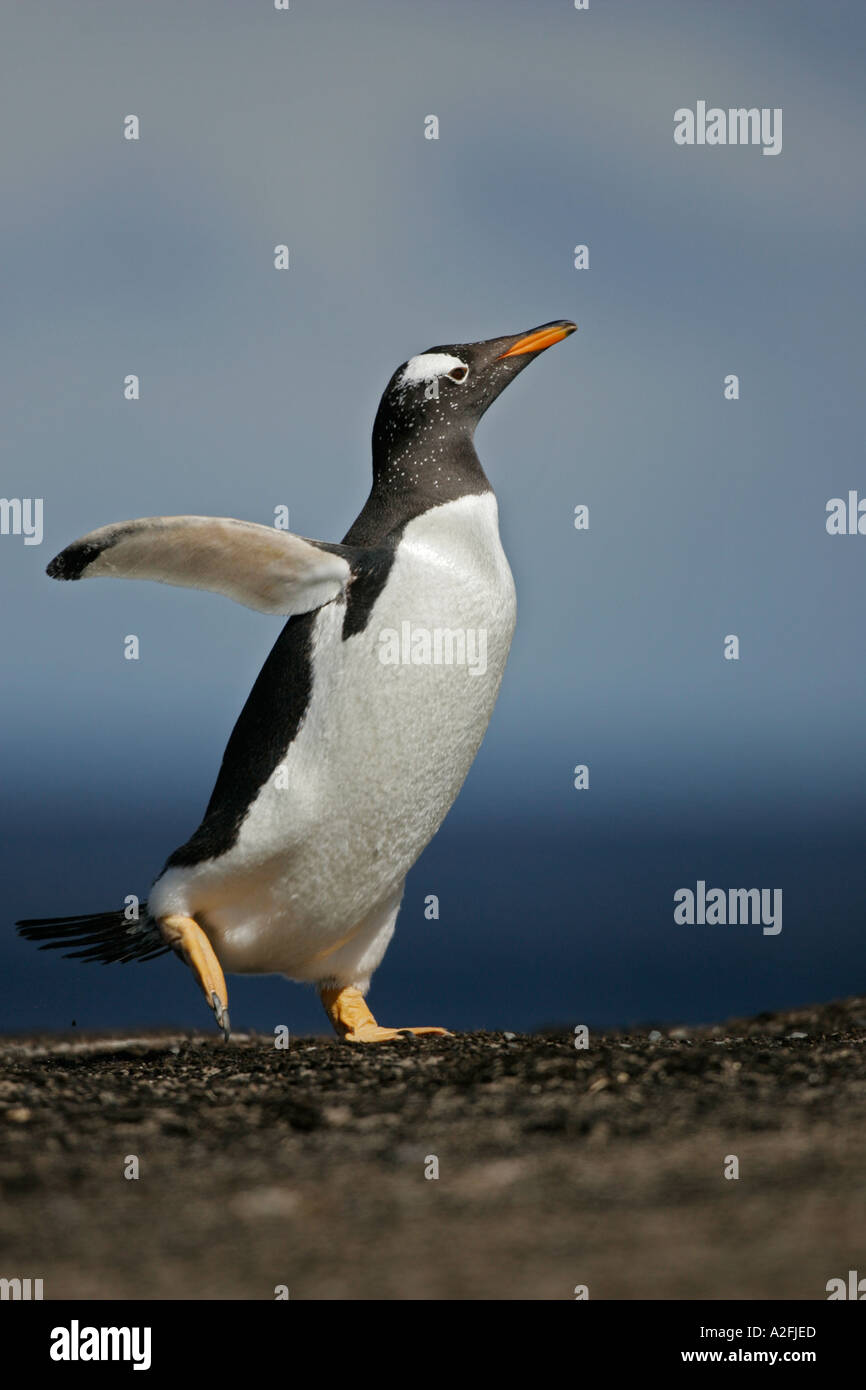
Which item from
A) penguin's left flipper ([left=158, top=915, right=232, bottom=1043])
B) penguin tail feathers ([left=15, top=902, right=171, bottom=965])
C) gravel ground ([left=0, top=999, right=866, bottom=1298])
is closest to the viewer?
gravel ground ([left=0, top=999, right=866, bottom=1298])

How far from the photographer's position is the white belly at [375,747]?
5.52m

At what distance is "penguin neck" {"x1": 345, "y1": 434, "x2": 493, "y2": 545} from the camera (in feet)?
19.2

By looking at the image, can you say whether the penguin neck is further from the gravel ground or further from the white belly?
the gravel ground

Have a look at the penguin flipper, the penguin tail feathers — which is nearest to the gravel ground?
the penguin tail feathers

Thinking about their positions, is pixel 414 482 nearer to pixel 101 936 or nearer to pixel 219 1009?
pixel 219 1009

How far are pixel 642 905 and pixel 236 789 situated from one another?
35443 mm

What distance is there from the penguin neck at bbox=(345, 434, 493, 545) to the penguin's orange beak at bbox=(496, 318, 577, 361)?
0.49m

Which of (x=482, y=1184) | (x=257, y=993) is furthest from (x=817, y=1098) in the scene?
(x=257, y=993)

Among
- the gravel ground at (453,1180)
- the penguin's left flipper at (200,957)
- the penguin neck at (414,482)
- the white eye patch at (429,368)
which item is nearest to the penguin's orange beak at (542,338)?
the white eye patch at (429,368)

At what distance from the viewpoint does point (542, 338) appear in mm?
6328

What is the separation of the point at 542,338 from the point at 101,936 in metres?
3.12

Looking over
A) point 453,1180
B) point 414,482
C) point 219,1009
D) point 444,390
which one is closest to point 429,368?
point 444,390
